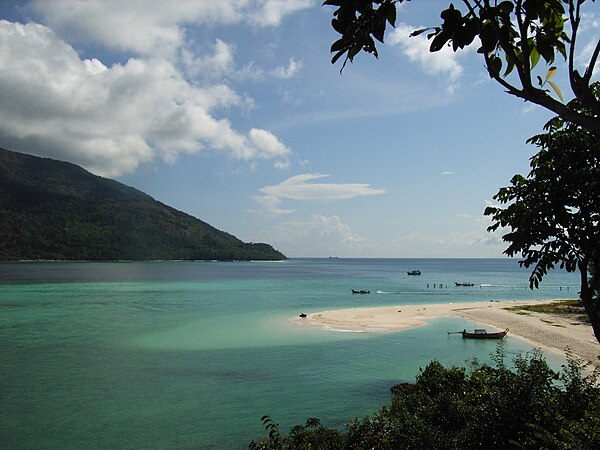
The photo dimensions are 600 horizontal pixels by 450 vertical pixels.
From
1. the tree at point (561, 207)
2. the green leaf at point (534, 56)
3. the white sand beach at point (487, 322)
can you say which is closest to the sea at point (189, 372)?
the white sand beach at point (487, 322)

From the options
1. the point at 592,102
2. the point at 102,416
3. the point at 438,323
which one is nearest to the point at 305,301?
the point at 438,323

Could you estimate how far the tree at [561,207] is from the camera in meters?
8.00

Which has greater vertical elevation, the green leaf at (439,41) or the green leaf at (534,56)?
the green leaf at (534,56)

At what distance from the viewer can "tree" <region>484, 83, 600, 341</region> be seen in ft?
26.2

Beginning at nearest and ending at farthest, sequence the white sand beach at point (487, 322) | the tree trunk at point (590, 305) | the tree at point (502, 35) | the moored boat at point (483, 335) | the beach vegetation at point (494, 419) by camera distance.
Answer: the tree at point (502, 35) → the tree trunk at point (590, 305) → the beach vegetation at point (494, 419) → the white sand beach at point (487, 322) → the moored boat at point (483, 335)

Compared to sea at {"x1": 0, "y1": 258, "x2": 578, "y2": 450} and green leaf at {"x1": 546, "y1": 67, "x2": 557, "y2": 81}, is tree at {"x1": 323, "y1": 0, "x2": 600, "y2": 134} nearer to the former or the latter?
green leaf at {"x1": 546, "y1": 67, "x2": 557, "y2": 81}

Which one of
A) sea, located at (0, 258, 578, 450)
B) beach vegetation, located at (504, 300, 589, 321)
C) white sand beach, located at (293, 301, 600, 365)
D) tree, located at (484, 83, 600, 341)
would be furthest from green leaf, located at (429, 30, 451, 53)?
beach vegetation, located at (504, 300, 589, 321)

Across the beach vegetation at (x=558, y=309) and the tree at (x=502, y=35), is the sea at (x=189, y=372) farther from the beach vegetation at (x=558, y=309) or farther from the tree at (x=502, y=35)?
the tree at (x=502, y=35)

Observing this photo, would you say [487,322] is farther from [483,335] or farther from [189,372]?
[189,372]

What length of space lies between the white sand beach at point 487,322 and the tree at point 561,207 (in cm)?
2836

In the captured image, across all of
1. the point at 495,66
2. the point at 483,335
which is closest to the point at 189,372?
the point at 483,335

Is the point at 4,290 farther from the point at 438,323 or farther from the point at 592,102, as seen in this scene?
the point at 592,102

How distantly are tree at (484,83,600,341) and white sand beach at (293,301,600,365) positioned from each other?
93.0ft

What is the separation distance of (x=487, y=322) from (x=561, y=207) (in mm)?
46083
